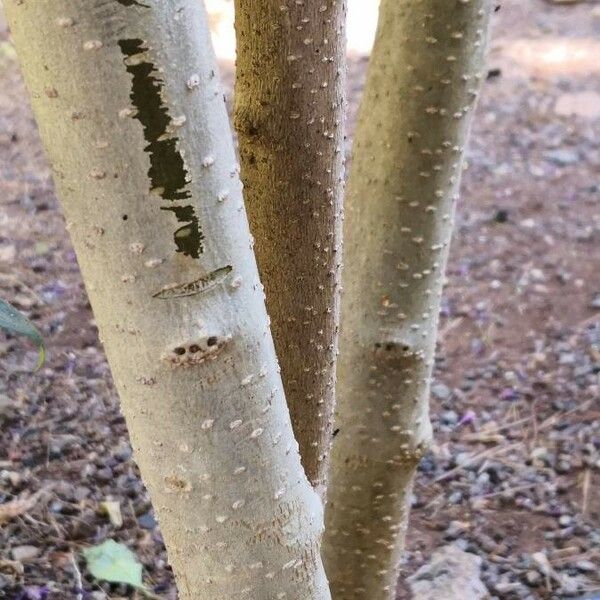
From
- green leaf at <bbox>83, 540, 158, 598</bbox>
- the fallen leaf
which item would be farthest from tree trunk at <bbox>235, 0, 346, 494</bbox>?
the fallen leaf

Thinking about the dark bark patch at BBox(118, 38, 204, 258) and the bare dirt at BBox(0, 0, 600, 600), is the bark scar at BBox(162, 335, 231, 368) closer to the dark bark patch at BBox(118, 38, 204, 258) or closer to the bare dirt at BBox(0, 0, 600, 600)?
the dark bark patch at BBox(118, 38, 204, 258)

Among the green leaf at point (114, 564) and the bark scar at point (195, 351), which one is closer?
the bark scar at point (195, 351)

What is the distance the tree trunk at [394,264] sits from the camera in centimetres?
80

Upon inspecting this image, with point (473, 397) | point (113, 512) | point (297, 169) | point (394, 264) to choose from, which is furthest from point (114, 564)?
point (473, 397)

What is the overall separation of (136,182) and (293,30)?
0.24 meters

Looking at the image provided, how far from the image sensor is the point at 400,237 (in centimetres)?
87

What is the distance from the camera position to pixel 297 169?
2.01 ft

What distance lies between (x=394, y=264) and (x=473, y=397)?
3.31 feet

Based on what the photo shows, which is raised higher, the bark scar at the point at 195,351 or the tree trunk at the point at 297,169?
the tree trunk at the point at 297,169

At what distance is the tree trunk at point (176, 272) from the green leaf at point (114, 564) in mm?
656

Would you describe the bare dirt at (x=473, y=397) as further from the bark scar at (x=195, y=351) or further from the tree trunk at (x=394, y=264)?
the bark scar at (x=195, y=351)

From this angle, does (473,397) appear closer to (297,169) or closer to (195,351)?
(297,169)

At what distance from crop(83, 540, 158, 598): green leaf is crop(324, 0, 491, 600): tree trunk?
11.4 inches

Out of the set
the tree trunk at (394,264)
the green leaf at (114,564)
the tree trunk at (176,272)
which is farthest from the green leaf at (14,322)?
the green leaf at (114,564)
